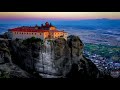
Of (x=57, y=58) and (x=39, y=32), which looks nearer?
(x=39, y=32)

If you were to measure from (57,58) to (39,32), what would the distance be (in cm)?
60

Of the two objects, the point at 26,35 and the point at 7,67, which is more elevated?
the point at 26,35

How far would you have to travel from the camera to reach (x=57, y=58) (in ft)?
33.6

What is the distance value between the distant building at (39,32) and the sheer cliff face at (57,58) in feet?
0.38

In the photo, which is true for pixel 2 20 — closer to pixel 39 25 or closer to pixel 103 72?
pixel 39 25

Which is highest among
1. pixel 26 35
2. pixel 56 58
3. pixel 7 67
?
pixel 26 35

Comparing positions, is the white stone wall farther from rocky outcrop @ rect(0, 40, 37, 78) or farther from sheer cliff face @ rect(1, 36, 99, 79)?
rocky outcrop @ rect(0, 40, 37, 78)

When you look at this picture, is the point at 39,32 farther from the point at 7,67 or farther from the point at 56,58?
the point at 7,67

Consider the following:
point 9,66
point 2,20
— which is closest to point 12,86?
point 9,66

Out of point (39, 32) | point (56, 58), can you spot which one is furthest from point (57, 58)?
point (39, 32)

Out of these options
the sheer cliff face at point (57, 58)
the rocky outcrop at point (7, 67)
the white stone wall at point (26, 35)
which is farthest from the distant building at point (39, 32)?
the rocky outcrop at point (7, 67)

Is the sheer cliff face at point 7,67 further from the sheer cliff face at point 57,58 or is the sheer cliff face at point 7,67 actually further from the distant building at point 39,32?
the distant building at point 39,32
